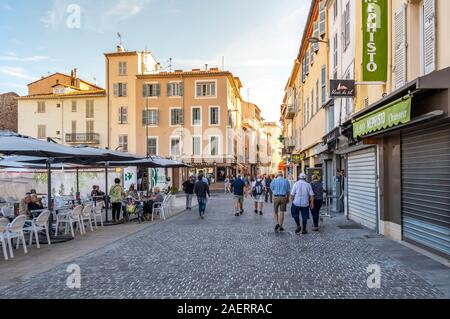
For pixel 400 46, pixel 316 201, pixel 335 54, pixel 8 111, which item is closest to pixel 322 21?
pixel 335 54

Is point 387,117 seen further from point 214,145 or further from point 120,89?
point 120,89

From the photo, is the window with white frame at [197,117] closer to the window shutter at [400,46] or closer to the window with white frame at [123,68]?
the window with white frame at [123,68]

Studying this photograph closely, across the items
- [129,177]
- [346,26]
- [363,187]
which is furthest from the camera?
[129,177]

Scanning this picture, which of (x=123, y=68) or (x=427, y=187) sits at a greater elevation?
(x=123, y=68)

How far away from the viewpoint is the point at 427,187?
29.3 ft

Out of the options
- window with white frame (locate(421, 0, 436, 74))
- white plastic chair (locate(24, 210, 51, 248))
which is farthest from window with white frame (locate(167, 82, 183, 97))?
window with white frame (locate(421, 0, 436, 74))

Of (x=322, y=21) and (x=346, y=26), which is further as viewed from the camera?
(x=322, y=21)

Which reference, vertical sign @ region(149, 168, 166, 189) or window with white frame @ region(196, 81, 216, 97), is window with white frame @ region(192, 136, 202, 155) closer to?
window with white frame @ region(196, 81, 216, 97)

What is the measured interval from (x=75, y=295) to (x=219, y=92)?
141ft

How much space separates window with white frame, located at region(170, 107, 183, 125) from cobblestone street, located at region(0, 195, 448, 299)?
1463 inches

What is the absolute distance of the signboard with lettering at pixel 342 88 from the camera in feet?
45.5

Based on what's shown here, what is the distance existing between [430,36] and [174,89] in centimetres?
4188

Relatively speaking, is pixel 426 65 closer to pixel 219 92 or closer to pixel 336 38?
pixel 336 38

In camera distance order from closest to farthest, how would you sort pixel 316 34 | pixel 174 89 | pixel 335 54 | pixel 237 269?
pixel 237 269 → pixel 335 54 → pixel 316 34 → pixel 174 89
